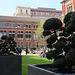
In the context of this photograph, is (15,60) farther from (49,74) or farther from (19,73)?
(49,74)

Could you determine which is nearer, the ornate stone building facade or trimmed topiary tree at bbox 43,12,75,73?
trimmed topiary tree at bbox 43,12,75,73

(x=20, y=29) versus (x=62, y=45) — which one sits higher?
(x=20, y=29)

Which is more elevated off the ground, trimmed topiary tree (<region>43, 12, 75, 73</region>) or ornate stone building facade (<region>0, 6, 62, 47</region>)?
ornate stone building facade (<region>0, 6, 62, 47</region>)

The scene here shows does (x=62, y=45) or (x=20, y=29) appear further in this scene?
(x=20, y=29)

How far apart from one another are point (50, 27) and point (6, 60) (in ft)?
8.52

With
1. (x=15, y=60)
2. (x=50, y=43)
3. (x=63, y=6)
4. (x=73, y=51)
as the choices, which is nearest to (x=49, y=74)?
(x=73, y=51)

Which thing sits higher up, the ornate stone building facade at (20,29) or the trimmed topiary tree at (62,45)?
the ornate stone building facade at (20,29)

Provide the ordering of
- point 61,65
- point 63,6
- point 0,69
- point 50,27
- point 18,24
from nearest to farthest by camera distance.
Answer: point 61,65, point 50,27, point 0,69, point 63,6, point 18,24

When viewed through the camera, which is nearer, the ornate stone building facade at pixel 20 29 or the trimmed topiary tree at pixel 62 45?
the trimmed topiary tree at pixel 62 45

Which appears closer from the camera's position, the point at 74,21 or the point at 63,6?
the point at 74,21

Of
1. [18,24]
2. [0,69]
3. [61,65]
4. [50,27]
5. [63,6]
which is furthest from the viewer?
[18,24]

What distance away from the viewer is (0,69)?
629 centimetres

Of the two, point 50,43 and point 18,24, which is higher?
point 18,24

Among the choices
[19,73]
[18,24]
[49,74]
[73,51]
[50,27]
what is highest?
[18,24]
